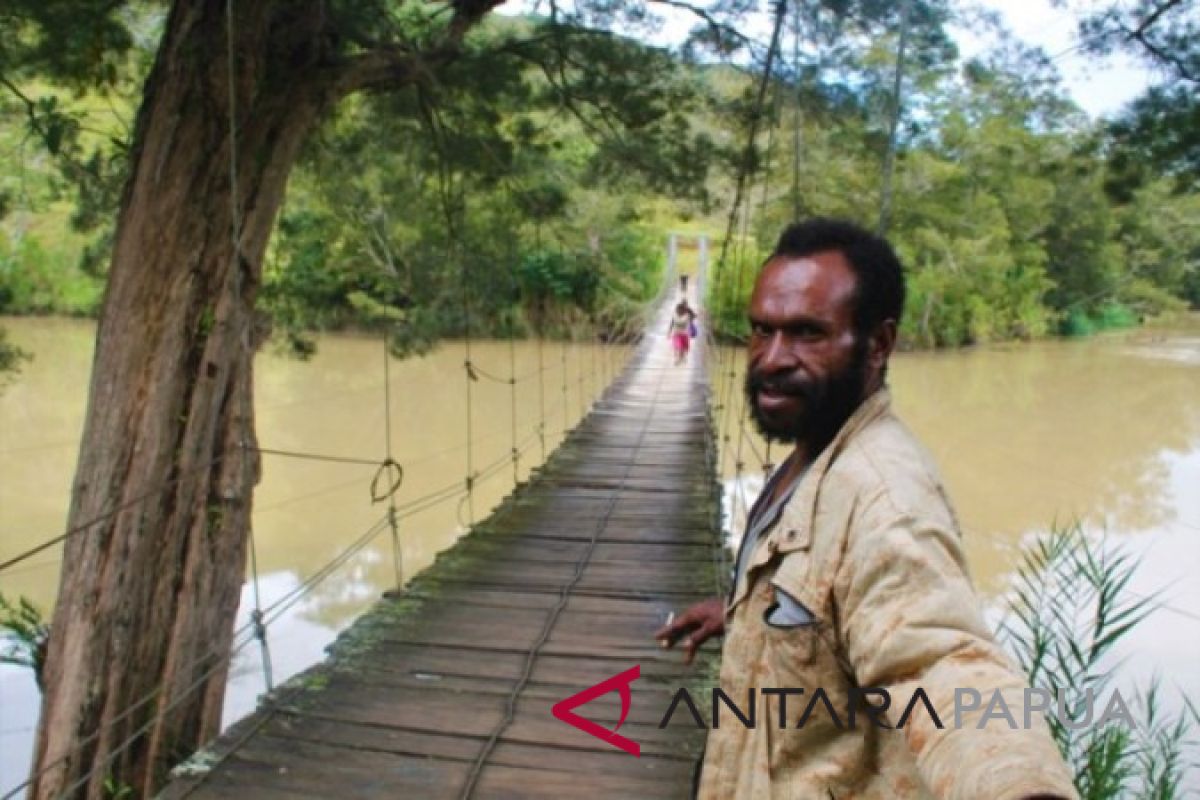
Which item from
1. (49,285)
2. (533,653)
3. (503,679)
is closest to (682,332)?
(533,653)

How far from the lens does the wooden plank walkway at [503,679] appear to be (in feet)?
4.62

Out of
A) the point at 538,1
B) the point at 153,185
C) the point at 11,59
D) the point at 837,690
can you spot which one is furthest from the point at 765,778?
the point at 11,59

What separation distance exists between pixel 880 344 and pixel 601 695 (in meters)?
1.24

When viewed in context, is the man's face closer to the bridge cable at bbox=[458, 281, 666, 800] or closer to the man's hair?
the man's hair

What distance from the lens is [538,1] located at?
2869 millimetres

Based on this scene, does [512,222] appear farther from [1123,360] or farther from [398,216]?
[1123,360]

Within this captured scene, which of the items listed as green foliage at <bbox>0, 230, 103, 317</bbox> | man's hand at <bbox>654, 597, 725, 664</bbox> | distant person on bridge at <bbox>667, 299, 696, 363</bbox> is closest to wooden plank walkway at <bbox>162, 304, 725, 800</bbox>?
man's hand at <bbox>654, 597, 725, 664</bbox>

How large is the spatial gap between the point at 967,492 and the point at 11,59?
6.78m

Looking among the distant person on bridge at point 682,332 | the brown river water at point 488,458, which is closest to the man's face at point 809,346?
the brown river water at point 488,458

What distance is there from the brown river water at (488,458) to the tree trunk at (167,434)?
72 centimetres

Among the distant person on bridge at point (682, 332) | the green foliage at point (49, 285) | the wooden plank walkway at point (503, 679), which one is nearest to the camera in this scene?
the wooden plank walkway at point (503, 679)

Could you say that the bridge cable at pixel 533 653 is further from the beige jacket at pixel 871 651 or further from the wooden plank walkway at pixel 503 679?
the beige jacket at pixel 871 651

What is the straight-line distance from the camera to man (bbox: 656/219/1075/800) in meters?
0.51
